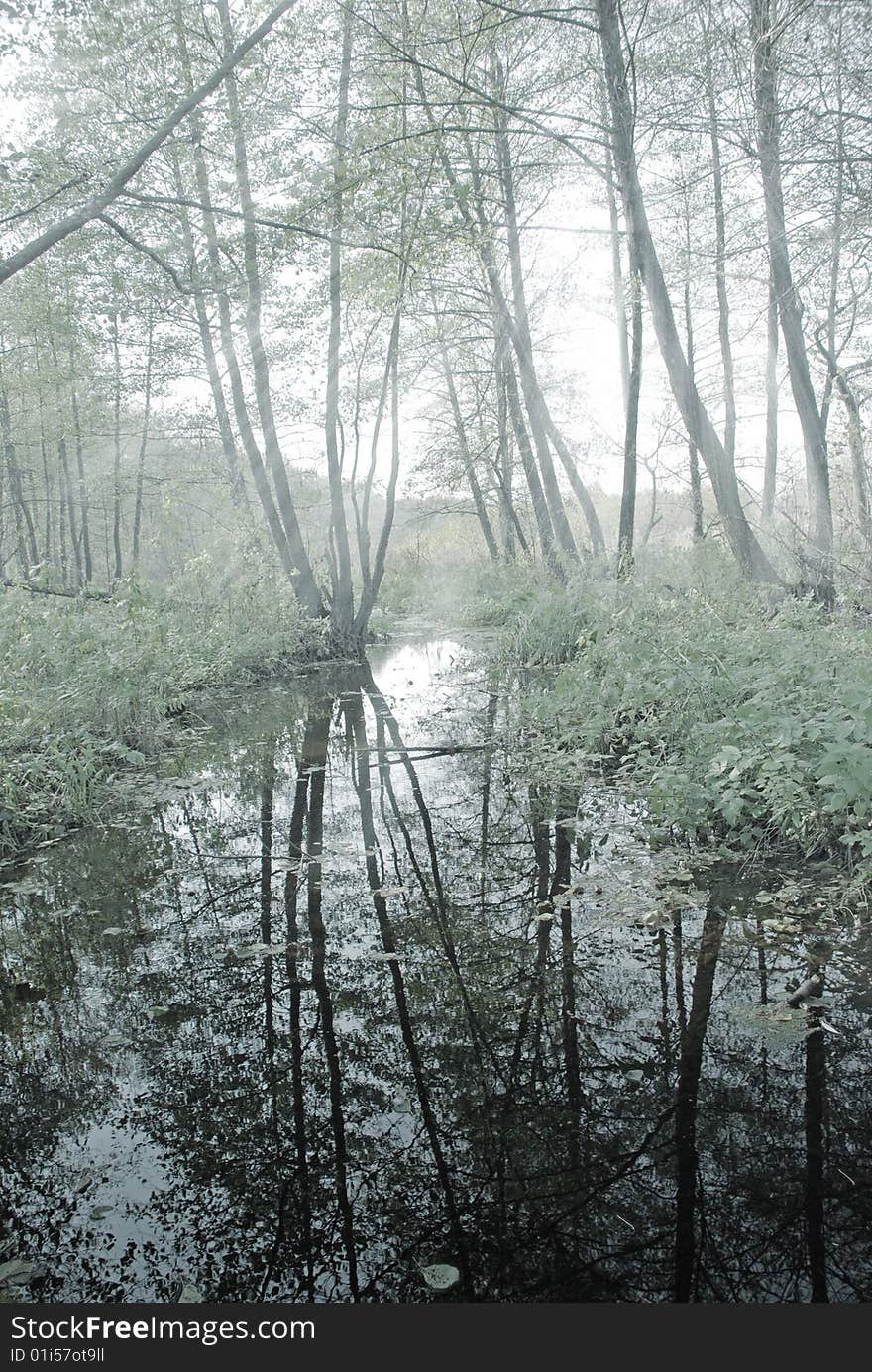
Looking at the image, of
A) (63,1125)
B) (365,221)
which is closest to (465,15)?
(365,221)

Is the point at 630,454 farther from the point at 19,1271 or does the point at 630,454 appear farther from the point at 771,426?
the point at 19,1271

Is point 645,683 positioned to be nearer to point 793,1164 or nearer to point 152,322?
point 793,1164

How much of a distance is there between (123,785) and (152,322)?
44.4 ft

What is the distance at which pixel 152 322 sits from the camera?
53.3 feet

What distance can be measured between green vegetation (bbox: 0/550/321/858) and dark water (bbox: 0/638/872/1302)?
0.90 metres

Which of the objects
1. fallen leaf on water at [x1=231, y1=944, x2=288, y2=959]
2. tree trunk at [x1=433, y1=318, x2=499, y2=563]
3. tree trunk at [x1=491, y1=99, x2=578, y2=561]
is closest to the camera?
fallen leaf on water at [x1=231, y1=944, x2=288, y2=959]

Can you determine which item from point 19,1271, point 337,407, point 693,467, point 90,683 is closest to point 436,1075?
point 19,1271

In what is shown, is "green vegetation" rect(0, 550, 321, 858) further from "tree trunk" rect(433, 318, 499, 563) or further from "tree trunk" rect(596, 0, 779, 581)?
"tree trunk" rect(433, 318, 499, 563)

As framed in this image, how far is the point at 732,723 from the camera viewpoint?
402 centimetres

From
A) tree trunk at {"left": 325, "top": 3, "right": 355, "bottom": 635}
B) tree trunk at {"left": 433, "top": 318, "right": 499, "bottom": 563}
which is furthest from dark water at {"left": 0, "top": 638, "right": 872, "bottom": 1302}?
tree trunk at {"left": 433, "top": 318, "right": 499, "bottom": 563}

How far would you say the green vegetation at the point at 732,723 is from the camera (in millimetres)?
3562

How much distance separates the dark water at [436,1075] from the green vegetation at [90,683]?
0.90 metres

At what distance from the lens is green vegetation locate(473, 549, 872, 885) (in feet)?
11.7

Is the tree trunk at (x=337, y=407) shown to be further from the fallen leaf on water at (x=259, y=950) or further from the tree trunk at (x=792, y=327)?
the fallen leaf on water at (x=259, y=950)
